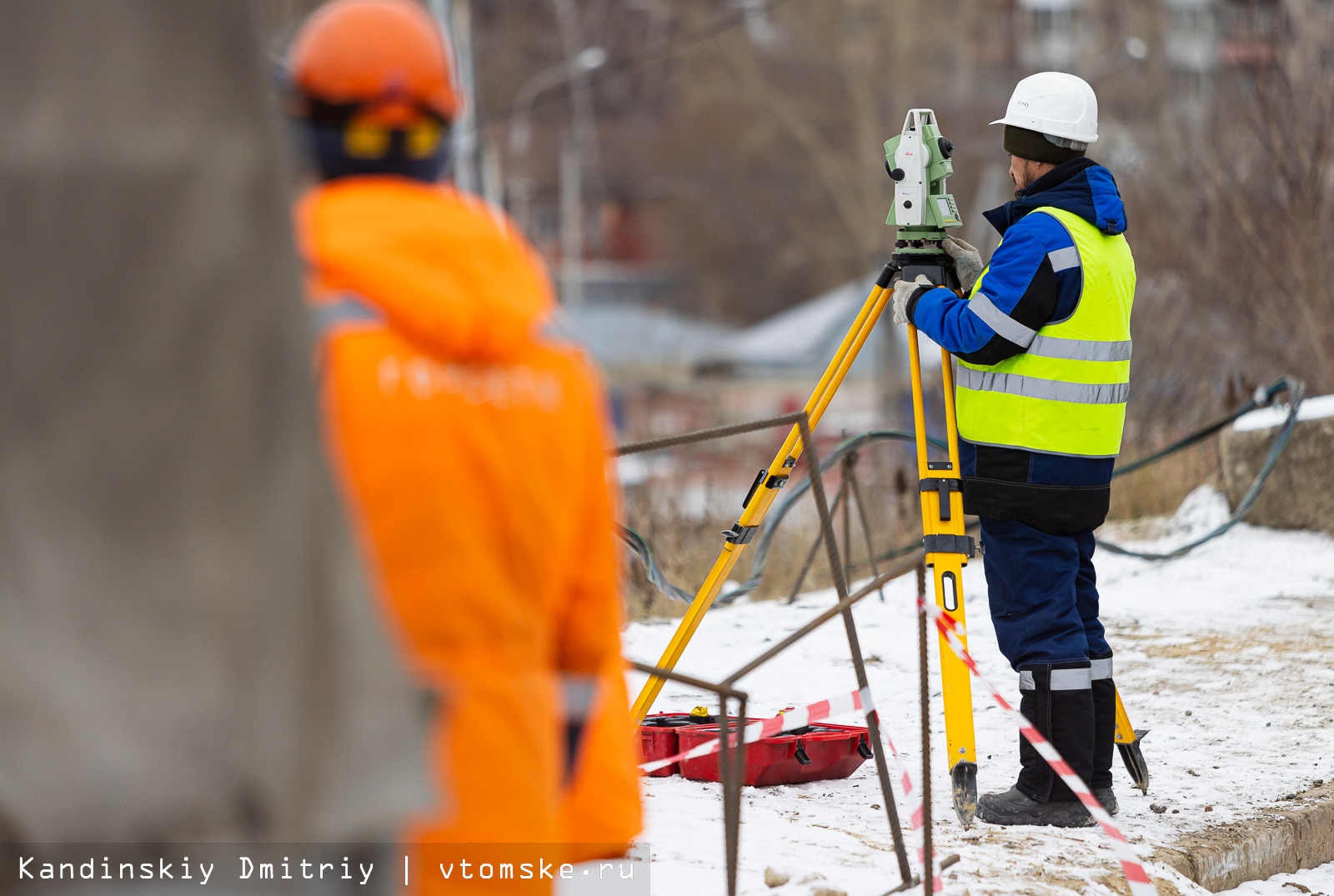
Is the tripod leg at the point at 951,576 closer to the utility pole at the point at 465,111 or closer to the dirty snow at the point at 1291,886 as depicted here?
the dirty snow at the point at 1291,886

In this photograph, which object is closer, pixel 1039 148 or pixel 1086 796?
pixel 1086 796

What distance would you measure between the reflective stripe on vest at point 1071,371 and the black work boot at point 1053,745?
621mm

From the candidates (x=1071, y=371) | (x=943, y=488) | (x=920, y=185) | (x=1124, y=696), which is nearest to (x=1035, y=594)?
(x=943, y=488)

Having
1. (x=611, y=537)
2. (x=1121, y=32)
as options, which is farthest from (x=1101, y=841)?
(x=1121, y=32)

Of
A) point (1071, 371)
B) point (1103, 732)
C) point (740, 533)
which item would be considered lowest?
point (1103, 732)

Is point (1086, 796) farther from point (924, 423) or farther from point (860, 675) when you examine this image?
point (924, 423)

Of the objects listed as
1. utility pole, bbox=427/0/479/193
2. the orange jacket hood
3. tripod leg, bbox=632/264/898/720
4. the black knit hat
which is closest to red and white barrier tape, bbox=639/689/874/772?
tripod leg, bbox=632/264/898/720

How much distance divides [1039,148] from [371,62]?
117 inches

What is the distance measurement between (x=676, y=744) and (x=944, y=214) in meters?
1.77

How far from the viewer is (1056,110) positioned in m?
4.32

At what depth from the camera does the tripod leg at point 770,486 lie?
4.25 metres

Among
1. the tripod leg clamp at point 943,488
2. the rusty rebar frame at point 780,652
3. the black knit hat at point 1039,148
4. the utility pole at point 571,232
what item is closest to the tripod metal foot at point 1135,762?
the tripod leg clamp at point 943,488

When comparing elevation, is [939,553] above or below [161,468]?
below

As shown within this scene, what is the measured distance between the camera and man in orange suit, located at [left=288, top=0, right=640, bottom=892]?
1.61 m
